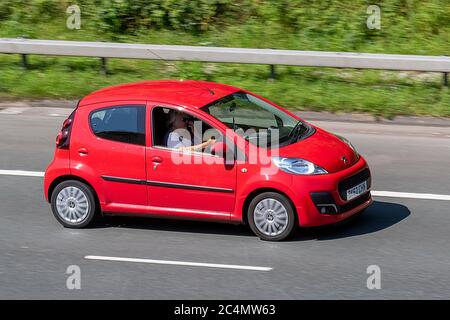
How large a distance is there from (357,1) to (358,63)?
3254 mm

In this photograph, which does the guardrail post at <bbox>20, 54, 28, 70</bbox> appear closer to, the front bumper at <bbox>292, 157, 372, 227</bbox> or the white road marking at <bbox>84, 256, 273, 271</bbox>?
the white road marking at <bbox>84, 256, 273, 271</bbox>

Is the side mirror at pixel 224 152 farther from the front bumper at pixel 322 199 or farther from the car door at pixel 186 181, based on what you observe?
the front bumper at pixel 322 199

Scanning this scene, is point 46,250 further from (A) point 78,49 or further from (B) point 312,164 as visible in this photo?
(A) point 78,49

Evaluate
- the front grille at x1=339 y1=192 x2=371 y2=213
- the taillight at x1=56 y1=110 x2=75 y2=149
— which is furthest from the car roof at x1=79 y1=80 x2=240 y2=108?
the front grille at x1=339 y1=192 x2=371 y2=213

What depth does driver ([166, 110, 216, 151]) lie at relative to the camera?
10.5 metres

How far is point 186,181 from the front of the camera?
34.4 ft

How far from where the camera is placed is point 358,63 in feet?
53.2

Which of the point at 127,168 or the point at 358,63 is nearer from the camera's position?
the point at 127,168

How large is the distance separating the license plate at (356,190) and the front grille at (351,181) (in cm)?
4

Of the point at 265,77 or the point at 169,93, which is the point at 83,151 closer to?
the point at 169,93

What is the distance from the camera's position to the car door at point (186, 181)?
10.4 meters
